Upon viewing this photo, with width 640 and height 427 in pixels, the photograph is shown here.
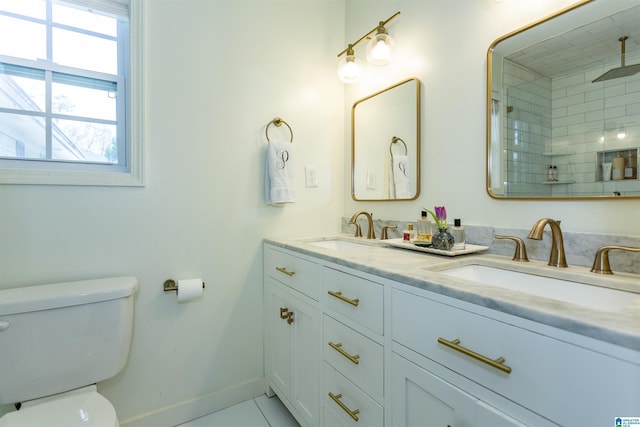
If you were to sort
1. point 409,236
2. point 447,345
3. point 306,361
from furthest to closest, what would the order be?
point 409,236
point 306,361
point 447,345

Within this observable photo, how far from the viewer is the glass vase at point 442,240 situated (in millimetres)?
1143

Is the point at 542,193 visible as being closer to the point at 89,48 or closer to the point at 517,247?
the point at 517,247

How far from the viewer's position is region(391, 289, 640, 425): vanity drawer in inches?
18.1

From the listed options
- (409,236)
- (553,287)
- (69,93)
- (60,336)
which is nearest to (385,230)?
(409,236)

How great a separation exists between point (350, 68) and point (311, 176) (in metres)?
0.68

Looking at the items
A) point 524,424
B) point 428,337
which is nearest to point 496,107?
point 428,337

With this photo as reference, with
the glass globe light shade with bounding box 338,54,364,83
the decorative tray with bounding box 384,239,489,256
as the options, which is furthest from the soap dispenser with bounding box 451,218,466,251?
the glass globe light shade with bounding box 338,54,364,83

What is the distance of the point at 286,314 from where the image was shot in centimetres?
140

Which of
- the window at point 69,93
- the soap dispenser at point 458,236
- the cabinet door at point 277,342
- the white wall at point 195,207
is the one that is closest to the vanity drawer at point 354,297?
the cabinet door at point 277,342

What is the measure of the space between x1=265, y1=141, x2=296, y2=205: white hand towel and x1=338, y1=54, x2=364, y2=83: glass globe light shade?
559 millimetres

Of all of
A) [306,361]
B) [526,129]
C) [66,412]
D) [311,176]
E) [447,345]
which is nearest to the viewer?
[447,345]

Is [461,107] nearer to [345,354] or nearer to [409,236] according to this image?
[409,236]

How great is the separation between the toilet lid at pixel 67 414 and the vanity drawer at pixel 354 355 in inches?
29.0

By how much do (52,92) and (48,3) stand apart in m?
0.38
